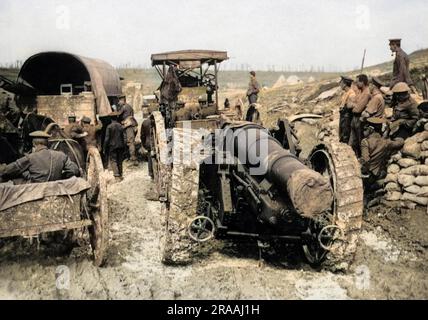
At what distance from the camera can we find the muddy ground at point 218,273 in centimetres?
484

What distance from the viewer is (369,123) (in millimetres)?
7809

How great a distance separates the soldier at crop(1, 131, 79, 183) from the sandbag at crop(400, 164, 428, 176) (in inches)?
206

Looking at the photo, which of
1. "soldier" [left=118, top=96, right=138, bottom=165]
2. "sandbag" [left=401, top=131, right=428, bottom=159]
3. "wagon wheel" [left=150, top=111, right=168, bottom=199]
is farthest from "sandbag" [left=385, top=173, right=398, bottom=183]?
"soldier" [left=118, top=96, right=138, bottom=165]

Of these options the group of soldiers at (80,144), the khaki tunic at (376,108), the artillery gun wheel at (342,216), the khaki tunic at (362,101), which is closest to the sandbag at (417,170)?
the khaki tunic at (376,108)

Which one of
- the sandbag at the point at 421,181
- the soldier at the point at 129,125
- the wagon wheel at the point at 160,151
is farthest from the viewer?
the soldier at the point at 129,125

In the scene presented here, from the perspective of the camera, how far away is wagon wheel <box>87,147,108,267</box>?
5.22m

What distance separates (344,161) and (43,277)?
11.8 feet

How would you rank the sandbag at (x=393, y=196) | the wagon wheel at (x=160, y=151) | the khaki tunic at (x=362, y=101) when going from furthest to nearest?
the khaki tunic at (x=362, y=101) < the sandbag at (x=393, y=196) < the wagon wheel at (x=160, y=151)

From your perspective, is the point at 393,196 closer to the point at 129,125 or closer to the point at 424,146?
the point at 424,146

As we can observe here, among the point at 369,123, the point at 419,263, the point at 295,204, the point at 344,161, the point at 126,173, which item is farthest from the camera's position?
the point at 126,173

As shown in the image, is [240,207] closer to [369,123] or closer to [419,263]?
[419,263]

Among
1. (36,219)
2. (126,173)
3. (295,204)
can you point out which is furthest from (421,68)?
(36,219)

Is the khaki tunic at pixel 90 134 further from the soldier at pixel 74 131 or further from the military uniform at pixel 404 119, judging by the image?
the military uniform at pixel 404 119

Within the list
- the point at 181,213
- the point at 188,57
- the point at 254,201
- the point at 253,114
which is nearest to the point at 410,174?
the point at 254,201
